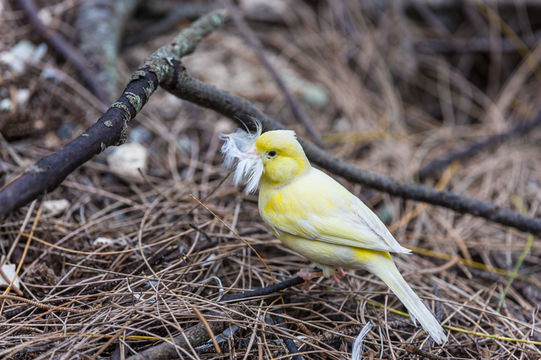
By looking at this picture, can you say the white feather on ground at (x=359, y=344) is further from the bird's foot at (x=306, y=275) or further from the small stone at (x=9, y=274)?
the small stone at (x=9, y=274)

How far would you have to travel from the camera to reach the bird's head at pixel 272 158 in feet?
7.79

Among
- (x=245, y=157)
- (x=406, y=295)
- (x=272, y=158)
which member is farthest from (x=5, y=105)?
(x=406, y=295)

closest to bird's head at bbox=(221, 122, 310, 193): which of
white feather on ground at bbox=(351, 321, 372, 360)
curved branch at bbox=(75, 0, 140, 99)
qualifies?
white feather on ground at bbox=(351, 321, 372, 360)

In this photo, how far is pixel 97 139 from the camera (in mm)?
1727

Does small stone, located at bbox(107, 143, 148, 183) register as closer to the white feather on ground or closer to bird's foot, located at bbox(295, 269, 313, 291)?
bird's foot, located at bbox(295, 269, 313, 291)

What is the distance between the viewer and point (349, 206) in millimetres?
2332

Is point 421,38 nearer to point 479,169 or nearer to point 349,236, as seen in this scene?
point 479,169

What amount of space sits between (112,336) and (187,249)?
80 cm

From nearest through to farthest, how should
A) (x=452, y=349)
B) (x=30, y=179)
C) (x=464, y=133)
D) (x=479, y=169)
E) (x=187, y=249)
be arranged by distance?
(x=30, y=179) < (x=452, y=349) < (x=187, y=249) < (x=479, y=169) < (x=464, y=133)

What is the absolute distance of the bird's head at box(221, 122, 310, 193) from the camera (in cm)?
238

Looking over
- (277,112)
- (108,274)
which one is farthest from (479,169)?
(108,274)

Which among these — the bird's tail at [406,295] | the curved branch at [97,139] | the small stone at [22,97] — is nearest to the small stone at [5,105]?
the small stone at [22,97]

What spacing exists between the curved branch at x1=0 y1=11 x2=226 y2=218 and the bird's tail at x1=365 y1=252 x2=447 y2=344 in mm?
1376

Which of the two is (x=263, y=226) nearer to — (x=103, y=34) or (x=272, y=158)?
(x=272, y=158)
